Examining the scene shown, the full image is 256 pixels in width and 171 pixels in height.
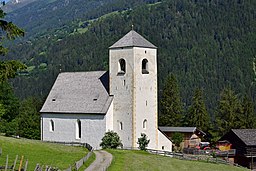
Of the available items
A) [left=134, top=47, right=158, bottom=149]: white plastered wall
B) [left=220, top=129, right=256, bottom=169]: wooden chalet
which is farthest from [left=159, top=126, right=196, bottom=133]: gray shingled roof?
[left=134, top=47, right=158, bottom=149]: white plastered wall

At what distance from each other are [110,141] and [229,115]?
27.8 m

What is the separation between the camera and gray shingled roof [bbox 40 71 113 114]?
6469cm

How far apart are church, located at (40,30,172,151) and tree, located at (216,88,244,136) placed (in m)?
18.7

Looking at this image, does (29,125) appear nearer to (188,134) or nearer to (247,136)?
(188,134)

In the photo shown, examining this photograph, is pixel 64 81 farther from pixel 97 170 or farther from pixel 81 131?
pixel 97 170

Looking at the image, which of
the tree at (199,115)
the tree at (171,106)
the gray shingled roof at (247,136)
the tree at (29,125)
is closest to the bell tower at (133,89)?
the gray shingled roof at (247,136)

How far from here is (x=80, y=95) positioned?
6725 centimetres

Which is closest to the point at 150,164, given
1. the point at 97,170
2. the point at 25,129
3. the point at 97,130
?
the point at 97,170

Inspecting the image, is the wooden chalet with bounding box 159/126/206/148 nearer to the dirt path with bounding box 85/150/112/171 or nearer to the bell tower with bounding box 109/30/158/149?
the bell tower with bounding box 109/30/158/149

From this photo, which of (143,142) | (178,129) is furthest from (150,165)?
(178,129)

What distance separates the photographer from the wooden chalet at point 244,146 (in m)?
65.8

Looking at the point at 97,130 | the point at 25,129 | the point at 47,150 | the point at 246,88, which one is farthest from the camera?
the point at 246,88

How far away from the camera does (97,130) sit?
63438 millimetres

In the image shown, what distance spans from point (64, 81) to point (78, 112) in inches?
286
